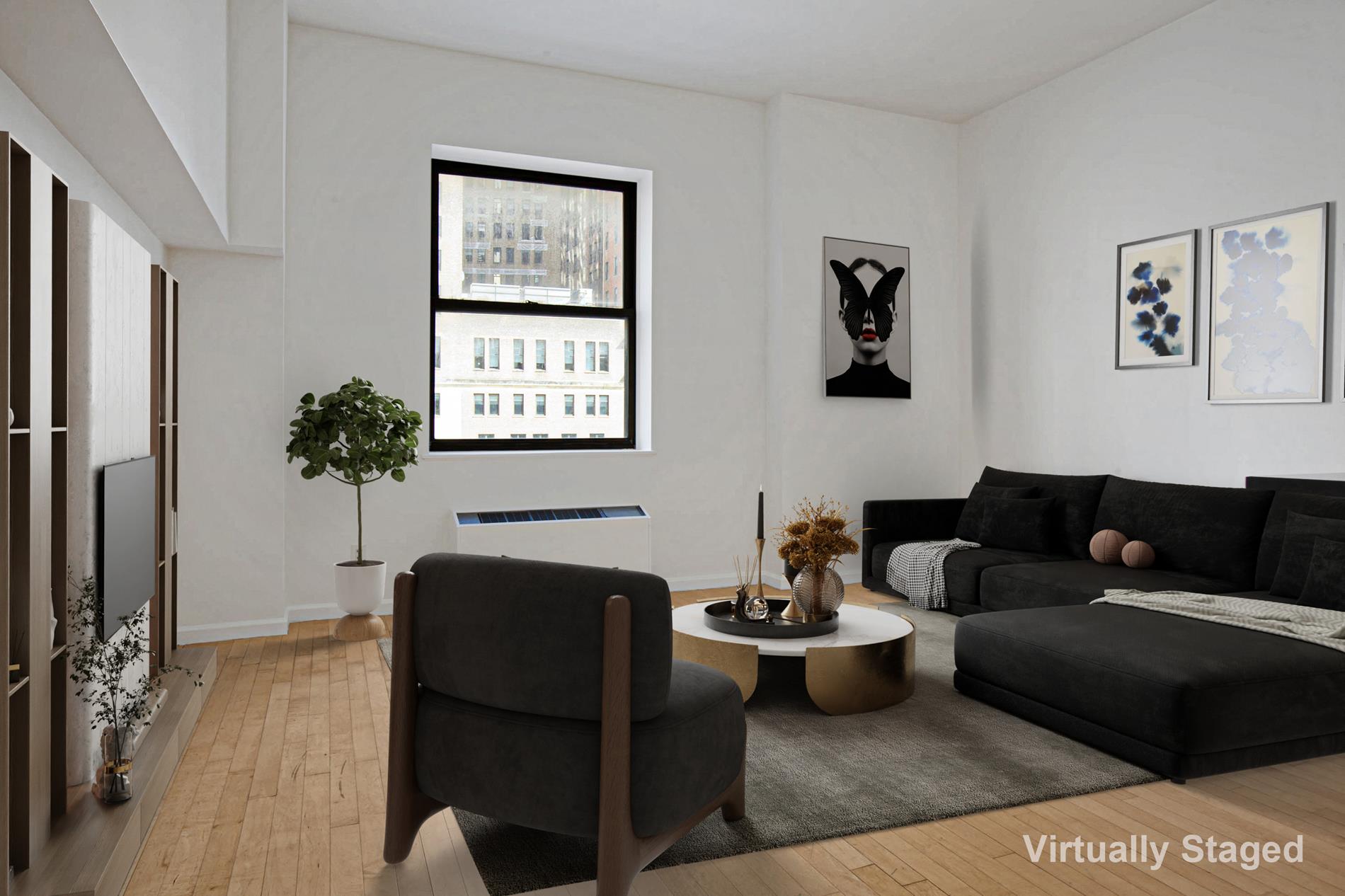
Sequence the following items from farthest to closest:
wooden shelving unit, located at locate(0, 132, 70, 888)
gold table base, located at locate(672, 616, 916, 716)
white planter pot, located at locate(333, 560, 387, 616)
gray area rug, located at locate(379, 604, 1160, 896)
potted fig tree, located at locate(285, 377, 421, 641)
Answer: white planter pot, located at locate(333, 560, 387, 616)
potted fig tree, located at locate(285, 377, 421, 641)
gold table base, located at locate(672, 616, 916, 716)
gray area rug, located at locate(379, 604, 1160, 896)
wooden shelving unit, located at locate(0, 132, 70, 888)

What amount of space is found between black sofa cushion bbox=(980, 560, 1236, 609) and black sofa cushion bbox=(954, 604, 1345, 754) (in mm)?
715

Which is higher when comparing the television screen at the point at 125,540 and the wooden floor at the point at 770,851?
the television screen at the point at 125,540

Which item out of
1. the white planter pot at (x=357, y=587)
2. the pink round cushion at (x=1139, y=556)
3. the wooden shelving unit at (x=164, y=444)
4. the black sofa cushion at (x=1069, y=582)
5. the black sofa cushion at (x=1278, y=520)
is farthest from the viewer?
the white planter pot at (x=357, y=587)

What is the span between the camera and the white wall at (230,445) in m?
4.45

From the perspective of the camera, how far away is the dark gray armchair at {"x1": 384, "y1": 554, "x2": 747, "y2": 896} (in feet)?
6.24

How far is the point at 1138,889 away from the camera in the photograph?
80.7 inches

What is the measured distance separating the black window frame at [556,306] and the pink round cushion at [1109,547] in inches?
112

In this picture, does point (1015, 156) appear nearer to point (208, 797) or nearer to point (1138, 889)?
point (1138, 889)

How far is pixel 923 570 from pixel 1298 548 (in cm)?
188

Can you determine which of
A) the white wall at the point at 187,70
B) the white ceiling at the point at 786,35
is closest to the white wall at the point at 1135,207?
the white ceiling at the point at 786,35

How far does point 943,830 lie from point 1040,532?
2.91m

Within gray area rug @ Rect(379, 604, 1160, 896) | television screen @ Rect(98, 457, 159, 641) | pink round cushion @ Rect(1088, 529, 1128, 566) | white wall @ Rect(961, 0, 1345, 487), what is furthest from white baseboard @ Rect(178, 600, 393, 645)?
white wall @ Rect(961, 0, 1345, 487)

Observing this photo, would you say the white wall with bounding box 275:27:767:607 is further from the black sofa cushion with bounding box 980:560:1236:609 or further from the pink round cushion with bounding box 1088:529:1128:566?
the pink round cushion with bounding box 1088:529:1128:566

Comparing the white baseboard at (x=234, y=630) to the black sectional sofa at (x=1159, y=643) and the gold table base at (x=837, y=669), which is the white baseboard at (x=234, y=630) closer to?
the gold table base at (x=837, y=669)
